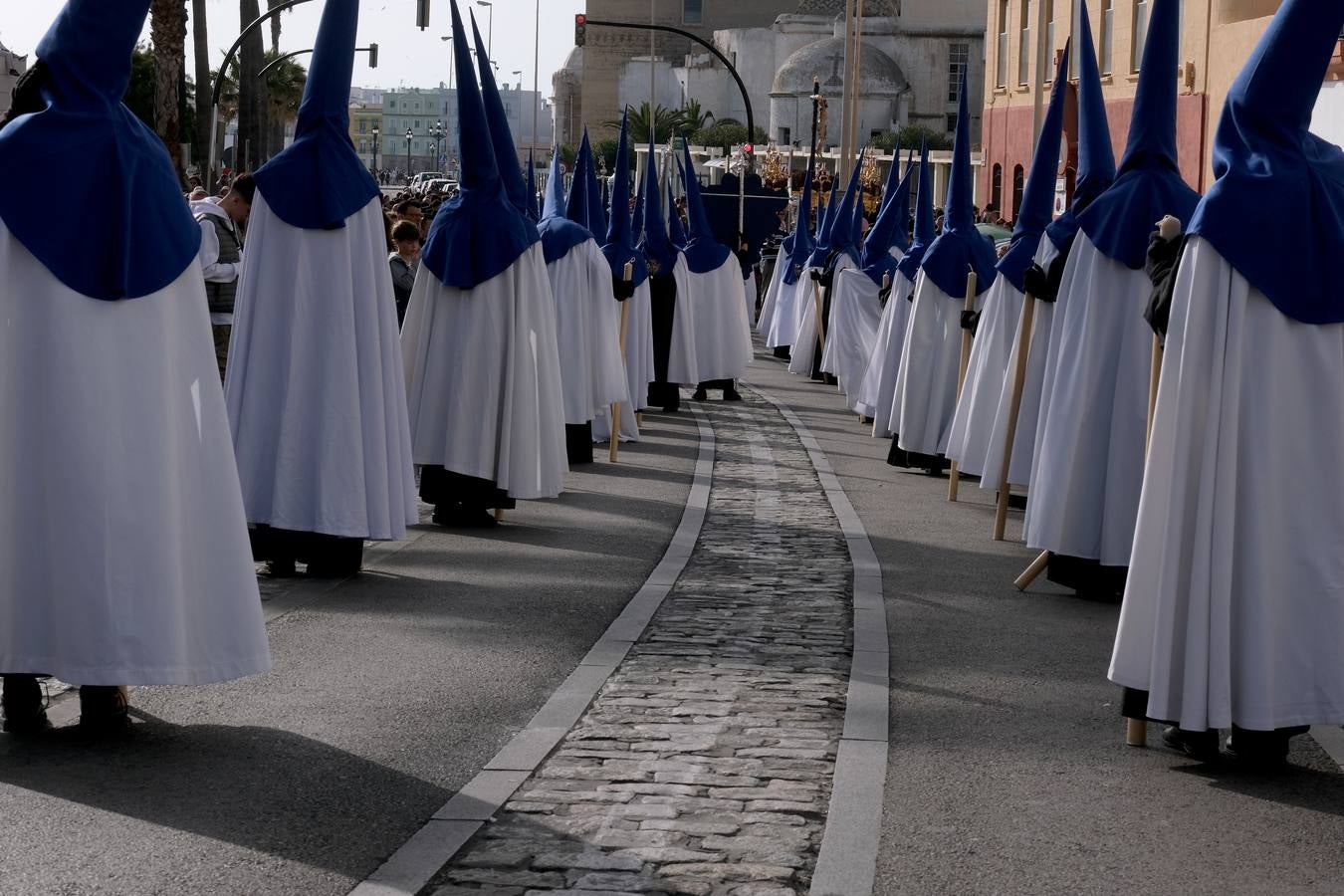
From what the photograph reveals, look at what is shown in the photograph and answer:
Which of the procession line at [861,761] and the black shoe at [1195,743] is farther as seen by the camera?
the black shoe at [1195,743]

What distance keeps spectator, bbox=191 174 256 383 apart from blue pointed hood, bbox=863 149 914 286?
31.3ft

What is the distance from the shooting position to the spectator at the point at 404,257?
14875 millimetres

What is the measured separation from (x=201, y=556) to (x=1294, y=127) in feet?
12.7

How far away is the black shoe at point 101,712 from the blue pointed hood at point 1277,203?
3.90m

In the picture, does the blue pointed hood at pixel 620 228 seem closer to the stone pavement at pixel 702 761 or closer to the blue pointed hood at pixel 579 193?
the blue pointed hood at pixel 579 193

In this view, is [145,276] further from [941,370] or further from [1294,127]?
[941,370]

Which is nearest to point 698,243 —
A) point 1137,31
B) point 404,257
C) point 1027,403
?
point 404,257

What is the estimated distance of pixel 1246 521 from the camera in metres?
6.40

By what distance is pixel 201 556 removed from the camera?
6.63 meters

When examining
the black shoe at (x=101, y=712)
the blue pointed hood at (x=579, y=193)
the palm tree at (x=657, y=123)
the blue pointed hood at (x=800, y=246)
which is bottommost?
the black shoe at (x=101, y=712)

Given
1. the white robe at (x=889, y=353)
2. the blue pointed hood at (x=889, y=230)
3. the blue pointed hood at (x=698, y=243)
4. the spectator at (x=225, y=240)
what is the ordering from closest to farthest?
the spectator at (x=225, y=240) → the white robe at (x=889, y=353) → the blue pointed hood at (x=889, y=230) → the blue pointed hood at (x=698, y=243)

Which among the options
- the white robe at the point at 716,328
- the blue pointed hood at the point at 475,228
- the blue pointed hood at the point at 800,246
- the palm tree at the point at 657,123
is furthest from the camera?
the palm tree at the point at 657,123

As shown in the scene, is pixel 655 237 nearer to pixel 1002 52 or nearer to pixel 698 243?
pixel 698 243

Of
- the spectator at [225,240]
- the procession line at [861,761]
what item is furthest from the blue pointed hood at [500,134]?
the procession line at [861,761]
